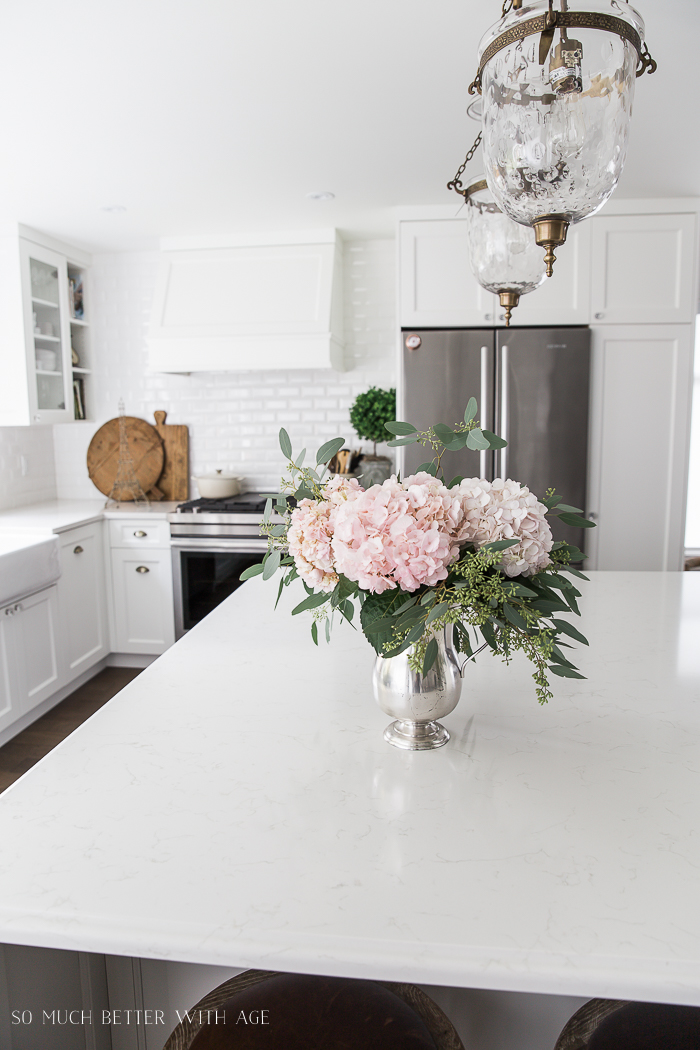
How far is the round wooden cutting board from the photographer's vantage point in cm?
427

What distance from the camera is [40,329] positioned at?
375 cm

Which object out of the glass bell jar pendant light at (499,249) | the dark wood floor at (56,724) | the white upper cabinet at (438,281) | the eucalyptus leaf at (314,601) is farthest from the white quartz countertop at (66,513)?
the eucalyptus leaf at (314,601)

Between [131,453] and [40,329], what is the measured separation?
91 centimetres

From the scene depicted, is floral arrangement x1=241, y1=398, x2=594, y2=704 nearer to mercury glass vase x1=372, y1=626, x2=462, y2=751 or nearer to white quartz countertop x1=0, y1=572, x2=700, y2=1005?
mercury glass vase x1=372, y1=626, x2=462, y2=751

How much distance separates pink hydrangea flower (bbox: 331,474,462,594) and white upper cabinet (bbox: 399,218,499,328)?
8.80ft

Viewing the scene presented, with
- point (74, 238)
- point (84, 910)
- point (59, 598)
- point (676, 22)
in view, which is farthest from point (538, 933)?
point (74, 238)

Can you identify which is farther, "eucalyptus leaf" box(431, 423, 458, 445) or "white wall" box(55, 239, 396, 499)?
"white wall" box(55, 239, 396, 499)

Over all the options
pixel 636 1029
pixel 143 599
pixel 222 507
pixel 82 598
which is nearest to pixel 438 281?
pixel 222 507

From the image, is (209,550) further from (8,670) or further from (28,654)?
(8,670)

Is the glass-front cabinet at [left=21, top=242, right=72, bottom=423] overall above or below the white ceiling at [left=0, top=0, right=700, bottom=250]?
below

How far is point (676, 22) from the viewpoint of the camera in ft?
5.96

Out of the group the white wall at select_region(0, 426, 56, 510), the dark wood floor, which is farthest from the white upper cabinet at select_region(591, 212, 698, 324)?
the white wall at select_region(0, 426, 56, 510)

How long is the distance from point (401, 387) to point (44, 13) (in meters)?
2.06

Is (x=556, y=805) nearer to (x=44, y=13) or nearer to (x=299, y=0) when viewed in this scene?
(x=299, y=0)
